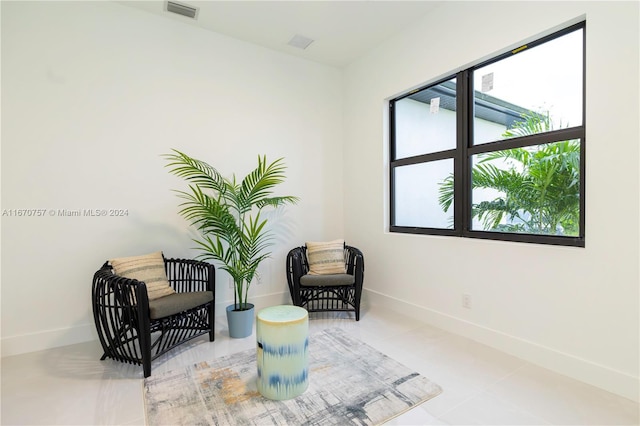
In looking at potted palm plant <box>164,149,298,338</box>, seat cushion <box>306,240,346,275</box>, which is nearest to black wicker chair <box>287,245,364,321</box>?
seat cushion <box>306,240,346,275</box>

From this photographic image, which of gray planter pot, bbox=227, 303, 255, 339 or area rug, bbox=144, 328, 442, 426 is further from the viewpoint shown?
gray planter pot, bbox=227, 303, 255, 339

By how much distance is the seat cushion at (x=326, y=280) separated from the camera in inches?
122

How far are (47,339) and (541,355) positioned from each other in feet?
12.7

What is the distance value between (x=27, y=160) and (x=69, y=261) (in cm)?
89

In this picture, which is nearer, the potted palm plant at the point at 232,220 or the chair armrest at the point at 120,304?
the chair armrest at the point at 120,304

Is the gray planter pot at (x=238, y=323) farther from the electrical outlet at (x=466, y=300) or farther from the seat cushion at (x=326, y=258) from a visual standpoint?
the electrical outlet at (x=466, y=300)

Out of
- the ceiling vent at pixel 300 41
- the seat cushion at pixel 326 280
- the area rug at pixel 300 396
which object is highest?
the ceiling vent at pixel 300 41

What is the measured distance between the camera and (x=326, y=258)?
11.2 feet

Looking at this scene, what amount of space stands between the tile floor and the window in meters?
0.94

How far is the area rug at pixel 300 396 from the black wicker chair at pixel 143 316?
0.98ft

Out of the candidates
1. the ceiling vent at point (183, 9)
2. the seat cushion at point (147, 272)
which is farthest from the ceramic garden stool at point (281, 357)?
the ceiling vent at point (183, 9)

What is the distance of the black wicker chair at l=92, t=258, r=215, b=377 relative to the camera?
6.95ft

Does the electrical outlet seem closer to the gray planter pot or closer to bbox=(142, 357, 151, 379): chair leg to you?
the gray planter pot

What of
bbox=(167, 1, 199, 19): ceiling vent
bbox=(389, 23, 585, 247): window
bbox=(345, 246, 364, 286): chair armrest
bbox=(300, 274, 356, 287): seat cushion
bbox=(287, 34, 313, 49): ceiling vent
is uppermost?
bbox=(287, 34, 313, 49): ceiling vent
